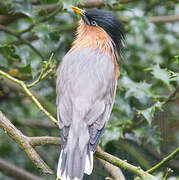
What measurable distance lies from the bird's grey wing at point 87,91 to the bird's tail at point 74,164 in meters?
0.05

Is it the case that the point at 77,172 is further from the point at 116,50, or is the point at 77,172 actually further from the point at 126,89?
the point at 116,50

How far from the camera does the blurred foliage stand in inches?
118

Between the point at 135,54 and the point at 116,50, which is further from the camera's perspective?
the point at 135,54

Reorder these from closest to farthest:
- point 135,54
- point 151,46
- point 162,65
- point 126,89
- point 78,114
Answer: point 78,114, point 126,89, point 162,65, point 135,54, point 151,46

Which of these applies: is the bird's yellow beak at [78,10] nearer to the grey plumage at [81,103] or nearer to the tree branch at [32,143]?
the grey plumage at [81,103]

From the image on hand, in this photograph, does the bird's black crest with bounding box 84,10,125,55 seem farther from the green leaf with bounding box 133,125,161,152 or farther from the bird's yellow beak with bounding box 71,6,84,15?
the green leaf with bounding box 133,125,161,152

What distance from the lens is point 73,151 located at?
7.56ft

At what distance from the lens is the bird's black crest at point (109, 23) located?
2943mm

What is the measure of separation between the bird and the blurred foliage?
0.64ft

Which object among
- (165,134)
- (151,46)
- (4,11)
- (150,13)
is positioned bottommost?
(165,134)

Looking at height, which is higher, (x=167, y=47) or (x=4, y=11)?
(x=4, y=11)

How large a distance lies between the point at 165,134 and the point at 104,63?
1.31 meters

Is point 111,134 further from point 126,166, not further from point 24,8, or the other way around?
point 24,8

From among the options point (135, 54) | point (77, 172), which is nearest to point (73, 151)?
point (77, 172)
